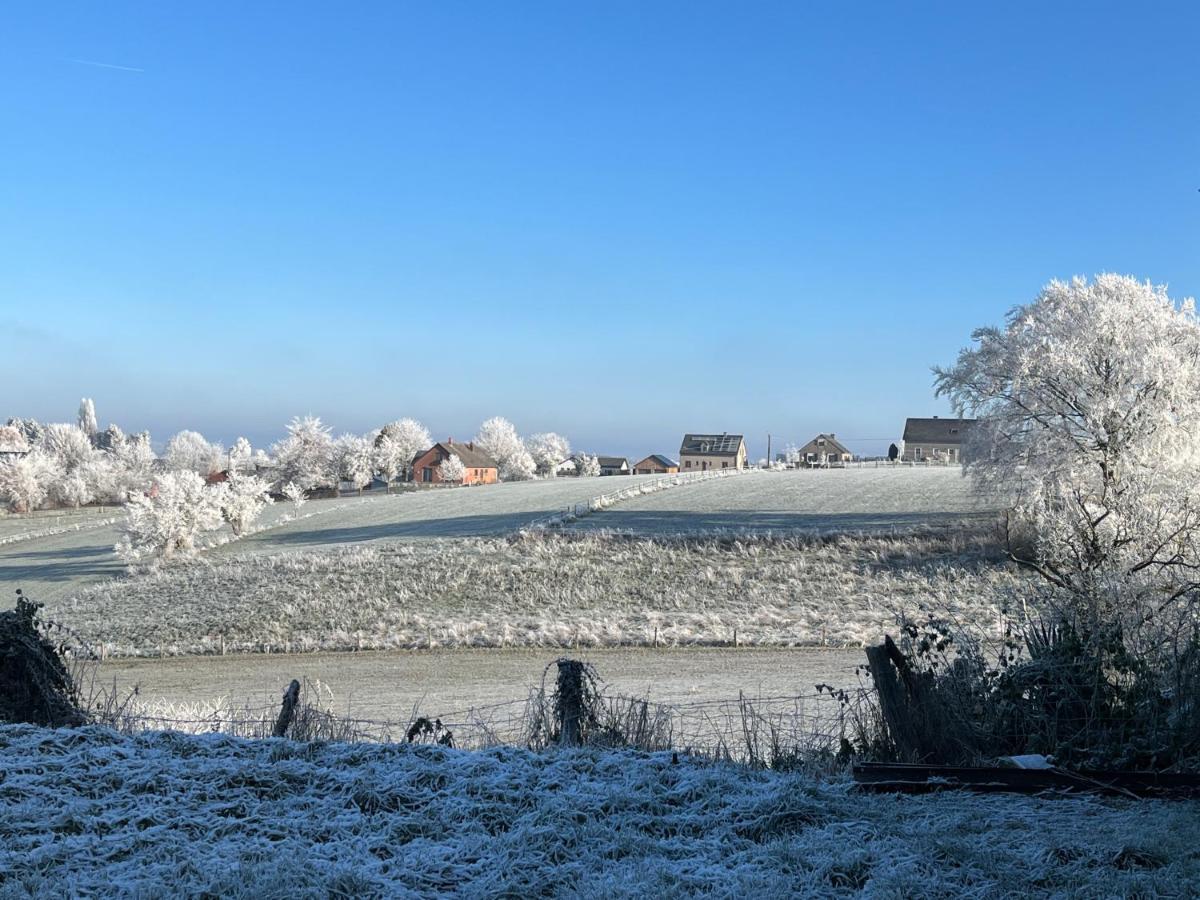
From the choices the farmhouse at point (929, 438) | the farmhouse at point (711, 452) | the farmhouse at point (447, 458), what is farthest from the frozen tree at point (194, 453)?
the farmhouse at point (929, 438)

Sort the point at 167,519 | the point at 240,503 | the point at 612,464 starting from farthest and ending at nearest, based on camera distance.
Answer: the point at 612,464 → the point at 240,503 → the point at 167,519

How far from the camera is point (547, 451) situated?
126m

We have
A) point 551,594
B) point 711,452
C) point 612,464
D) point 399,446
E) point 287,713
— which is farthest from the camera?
point 612,464

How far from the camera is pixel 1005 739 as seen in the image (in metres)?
6.25

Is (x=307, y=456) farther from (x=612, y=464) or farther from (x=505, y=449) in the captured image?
(x=612, y=464)

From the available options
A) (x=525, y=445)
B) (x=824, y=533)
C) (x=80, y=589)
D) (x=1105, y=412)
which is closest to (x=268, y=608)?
(x=80, y=589)

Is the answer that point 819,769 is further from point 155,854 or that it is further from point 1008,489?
point 1008,489

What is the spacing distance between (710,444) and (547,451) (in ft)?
71.5

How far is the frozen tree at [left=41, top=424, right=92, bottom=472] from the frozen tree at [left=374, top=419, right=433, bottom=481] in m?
28.5

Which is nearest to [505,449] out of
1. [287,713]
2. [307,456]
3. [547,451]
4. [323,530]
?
[547,451]

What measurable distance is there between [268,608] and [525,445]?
9714 centimetres

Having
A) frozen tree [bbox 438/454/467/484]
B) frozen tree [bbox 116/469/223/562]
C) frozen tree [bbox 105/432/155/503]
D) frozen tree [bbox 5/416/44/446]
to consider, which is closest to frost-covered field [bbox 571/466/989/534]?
frozen tree [bbox 116/469/223/562]

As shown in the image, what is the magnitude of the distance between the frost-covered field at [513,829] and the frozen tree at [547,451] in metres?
117

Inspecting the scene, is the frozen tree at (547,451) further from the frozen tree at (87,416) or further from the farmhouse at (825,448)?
the frozen tree at (87,416)
